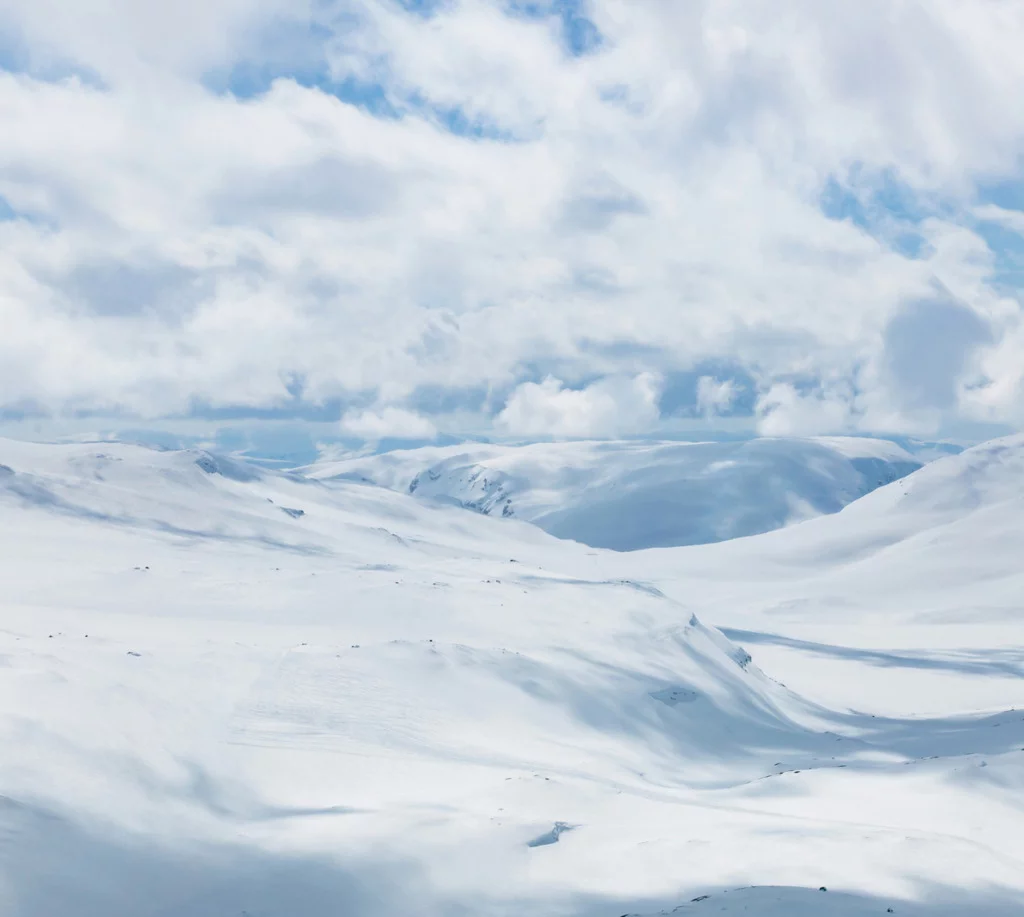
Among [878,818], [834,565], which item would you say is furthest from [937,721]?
[834,565]

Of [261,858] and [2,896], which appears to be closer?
[2,896]

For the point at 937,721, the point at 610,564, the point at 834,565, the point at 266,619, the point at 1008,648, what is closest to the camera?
the point at 266,619

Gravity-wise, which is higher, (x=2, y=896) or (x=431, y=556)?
(x=2, y=896)

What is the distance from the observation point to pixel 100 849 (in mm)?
18219

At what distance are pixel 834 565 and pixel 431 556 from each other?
223ft

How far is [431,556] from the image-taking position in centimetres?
13262

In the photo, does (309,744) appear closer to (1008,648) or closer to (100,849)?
(100,849)

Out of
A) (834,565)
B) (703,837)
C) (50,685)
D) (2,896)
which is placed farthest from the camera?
(834,565)

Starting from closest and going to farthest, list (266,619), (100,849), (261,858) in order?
→ (100,849), (261,858), (266,619)

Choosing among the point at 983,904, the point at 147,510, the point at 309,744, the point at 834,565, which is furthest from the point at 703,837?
the point at 834,565

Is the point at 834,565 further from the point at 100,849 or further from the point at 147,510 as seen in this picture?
the point at 100,849

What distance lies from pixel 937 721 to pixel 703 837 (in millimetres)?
39268

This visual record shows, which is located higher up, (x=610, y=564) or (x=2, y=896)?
(x=2, y=896)

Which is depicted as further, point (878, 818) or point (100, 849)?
point (878, 818)
